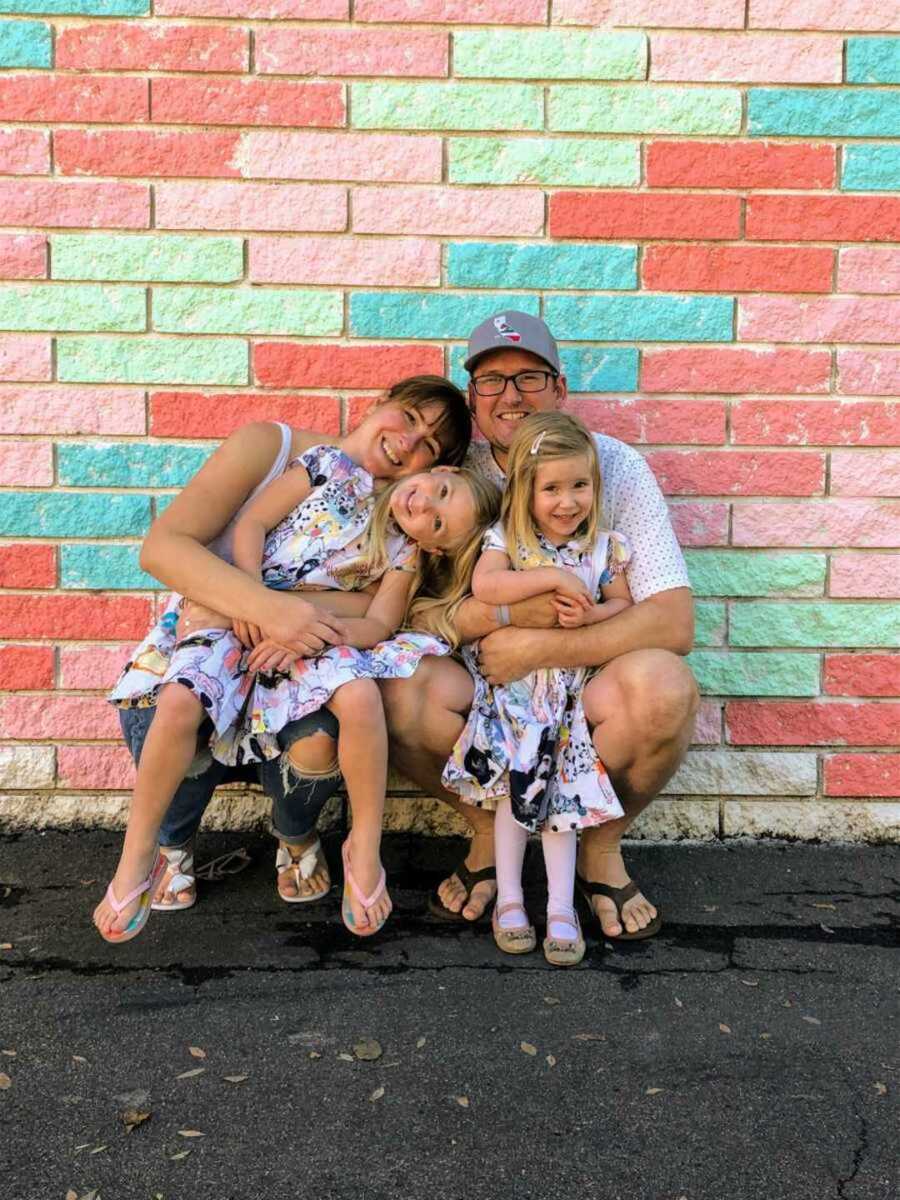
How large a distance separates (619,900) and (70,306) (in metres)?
2.39

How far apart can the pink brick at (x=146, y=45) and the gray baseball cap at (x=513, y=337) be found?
45.1 inches

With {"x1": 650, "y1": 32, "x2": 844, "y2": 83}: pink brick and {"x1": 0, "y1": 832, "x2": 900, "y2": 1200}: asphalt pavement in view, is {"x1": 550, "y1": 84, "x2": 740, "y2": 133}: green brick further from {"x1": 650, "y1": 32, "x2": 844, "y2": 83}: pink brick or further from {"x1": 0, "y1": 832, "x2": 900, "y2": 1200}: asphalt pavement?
{"x1": 0, "y1": 832, "x2": 900, "y2": 1200}: asphalt pavement

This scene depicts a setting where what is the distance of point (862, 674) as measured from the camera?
337 cm

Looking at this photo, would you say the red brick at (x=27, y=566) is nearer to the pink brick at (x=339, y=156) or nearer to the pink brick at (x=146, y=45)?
the pink brick at (x=339, y=156)

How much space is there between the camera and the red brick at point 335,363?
10.7 ft

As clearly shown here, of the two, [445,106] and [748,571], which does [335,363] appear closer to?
[445,106]

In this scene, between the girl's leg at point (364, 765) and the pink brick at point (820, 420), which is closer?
the girl's leg at point (364, 765)

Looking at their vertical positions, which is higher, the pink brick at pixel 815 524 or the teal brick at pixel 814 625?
the pink brick at pixel 815 524

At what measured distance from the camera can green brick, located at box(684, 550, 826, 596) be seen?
10.9ft

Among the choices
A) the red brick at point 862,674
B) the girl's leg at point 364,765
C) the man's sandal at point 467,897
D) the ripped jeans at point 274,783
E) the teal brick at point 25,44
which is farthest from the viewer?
the red brick at point 862,674

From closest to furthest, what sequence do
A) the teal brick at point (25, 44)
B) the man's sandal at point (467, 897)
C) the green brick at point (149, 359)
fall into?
the man's sandal at point (467, 897) < the teal brick at point (25, 44) < the green brick at point (149, 359)

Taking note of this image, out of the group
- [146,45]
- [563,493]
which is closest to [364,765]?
[563,493]

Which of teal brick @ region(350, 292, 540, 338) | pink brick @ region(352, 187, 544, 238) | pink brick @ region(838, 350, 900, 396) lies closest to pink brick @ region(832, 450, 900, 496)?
pink brick @ region(838, 350, 900, 396)

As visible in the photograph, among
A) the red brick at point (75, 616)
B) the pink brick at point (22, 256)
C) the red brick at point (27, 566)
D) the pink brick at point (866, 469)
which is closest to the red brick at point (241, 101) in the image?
the pink brick at point (22, 256)
